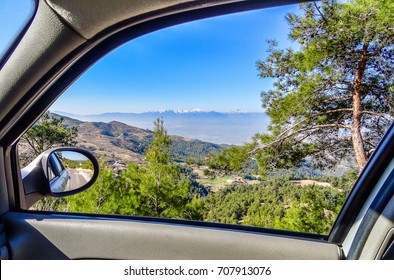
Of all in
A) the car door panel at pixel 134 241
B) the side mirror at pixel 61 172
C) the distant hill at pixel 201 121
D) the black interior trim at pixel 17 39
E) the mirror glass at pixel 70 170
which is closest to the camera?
the black interior trim at pixel 17 39

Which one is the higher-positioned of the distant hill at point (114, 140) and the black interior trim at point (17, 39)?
the black interior trim at point (17, 39)

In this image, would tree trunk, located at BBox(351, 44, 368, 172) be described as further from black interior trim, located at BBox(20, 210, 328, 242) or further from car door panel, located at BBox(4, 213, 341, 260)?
car door panel, located at BBox(4, 213, 341, 260)

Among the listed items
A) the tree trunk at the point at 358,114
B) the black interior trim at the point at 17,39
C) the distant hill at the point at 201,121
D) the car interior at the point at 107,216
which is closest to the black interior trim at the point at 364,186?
the car interior at the point at 107,216

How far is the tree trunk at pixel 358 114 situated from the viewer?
5.95 feet

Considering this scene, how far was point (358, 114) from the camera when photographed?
2.36 metres

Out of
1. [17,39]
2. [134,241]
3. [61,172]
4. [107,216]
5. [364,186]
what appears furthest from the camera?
[61,172]

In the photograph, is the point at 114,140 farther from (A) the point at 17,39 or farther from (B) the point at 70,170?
(A) the point at 17,39

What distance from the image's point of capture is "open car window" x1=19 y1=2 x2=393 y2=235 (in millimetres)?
1952

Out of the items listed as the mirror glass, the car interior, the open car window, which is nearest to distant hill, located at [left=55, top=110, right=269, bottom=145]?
the open car window

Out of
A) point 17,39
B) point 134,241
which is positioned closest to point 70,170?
point 134,241

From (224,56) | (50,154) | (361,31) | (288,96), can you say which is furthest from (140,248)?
(361,31)

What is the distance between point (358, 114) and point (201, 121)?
4.09 ft

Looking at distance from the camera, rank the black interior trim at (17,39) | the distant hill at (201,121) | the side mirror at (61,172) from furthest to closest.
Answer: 1. the distant hill at (201,121)
2. the side mirror at (61,172)
3. the black interior trim at (17,39)

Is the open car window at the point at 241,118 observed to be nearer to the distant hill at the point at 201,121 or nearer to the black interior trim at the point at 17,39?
the distant hill at the point at 201,121
